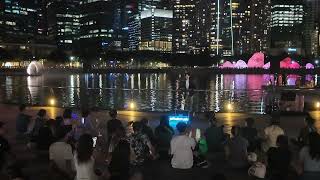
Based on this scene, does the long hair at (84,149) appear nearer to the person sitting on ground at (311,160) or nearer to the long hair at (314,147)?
the person sitting on ground at (311,160)

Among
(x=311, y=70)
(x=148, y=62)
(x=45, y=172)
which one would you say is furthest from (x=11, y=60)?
(x=45, y=172)

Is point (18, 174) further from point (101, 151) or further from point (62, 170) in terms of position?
point (101, 151)

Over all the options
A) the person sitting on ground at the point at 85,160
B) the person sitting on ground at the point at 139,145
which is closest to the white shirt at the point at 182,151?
the person sitting on ground at the point at 139,145

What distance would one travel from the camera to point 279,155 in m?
9.23

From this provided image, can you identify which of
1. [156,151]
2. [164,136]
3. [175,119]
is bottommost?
[156,151]

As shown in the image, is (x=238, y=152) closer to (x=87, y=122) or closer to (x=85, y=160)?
(x=85, y=160)

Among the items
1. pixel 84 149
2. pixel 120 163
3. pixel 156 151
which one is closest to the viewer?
pixel 84 149

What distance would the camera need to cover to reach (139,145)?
36.6 ft

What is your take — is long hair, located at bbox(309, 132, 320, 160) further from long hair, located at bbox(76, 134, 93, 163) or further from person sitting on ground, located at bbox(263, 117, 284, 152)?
long hair, located at bbox(76, 134, 93, 163)

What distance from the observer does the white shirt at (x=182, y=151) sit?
10214 millimetres

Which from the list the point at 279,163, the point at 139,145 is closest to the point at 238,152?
the point at 279,163

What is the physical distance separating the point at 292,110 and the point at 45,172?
13.4 m

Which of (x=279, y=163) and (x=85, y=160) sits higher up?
(x=85, y=160)

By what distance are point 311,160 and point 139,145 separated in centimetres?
394
